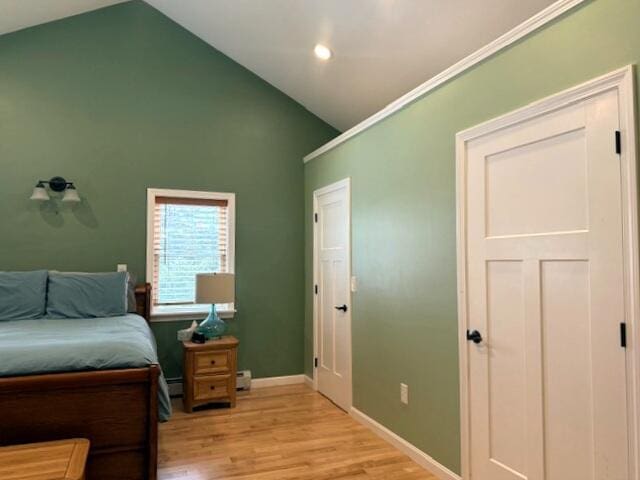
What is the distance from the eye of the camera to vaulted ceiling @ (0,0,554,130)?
9.80ft

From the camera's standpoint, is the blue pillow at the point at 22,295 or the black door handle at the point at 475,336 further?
the blue pillow at the point at 22,295

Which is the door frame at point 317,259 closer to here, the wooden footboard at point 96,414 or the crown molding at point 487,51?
the crown molding at point 487,51

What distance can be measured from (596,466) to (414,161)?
2010 mm

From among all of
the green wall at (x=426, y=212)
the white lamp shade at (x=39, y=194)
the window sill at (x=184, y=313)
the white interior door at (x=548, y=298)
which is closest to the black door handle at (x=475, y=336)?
the white interior door at (x=548, y=298)

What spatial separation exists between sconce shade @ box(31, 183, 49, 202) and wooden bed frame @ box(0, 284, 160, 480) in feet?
7.47

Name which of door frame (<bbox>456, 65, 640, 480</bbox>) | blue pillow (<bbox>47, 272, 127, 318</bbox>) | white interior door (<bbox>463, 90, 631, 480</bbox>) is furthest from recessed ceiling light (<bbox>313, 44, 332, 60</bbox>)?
blue pillow (<bbox>47, 272, 127, 318</bbox>)

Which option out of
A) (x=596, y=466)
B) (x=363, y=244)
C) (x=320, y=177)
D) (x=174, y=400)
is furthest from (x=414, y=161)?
(x=174, y=400)

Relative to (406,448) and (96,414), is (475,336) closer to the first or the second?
(406,448)

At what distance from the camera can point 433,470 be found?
2818 mm

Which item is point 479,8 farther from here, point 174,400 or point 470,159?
point 174,400

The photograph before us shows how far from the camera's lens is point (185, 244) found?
15.0ft

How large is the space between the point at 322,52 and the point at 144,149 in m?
1.99

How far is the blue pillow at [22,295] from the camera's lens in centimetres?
Answer: 352

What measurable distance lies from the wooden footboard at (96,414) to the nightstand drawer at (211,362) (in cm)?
167
